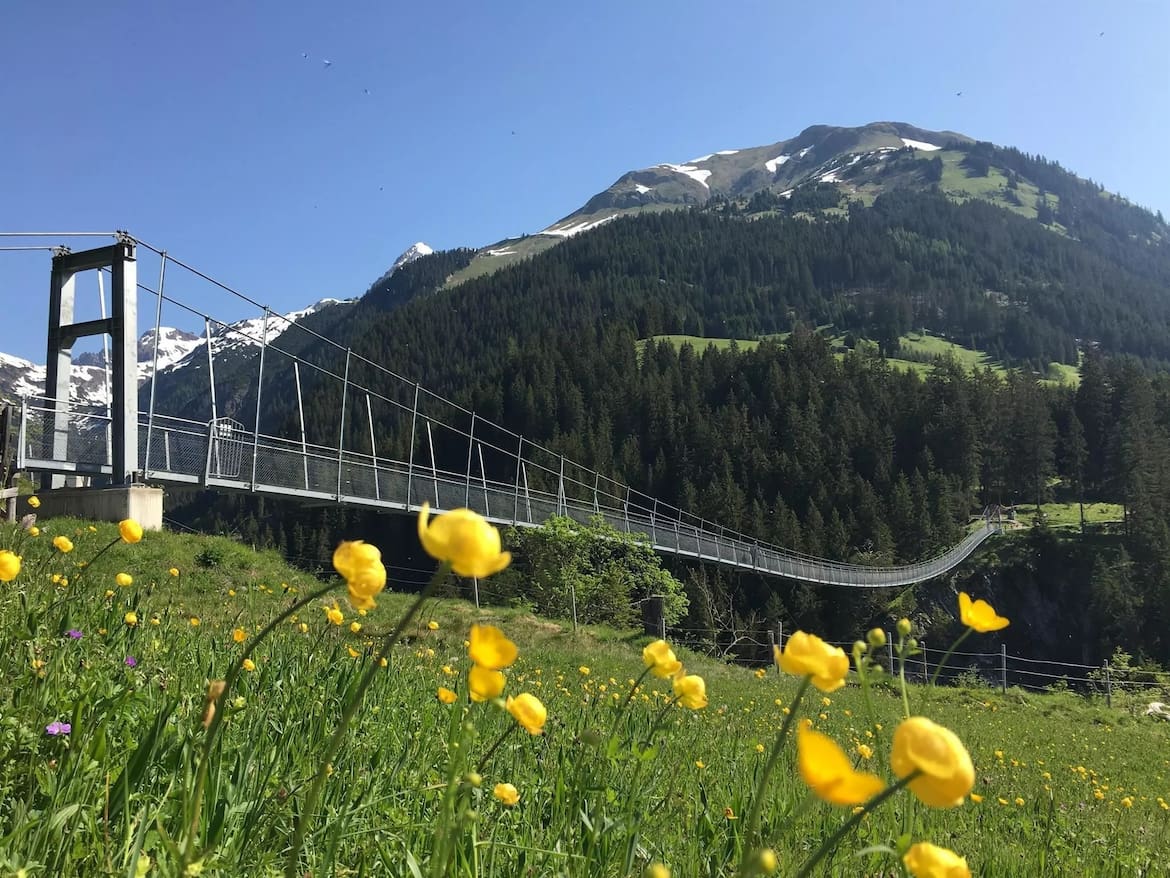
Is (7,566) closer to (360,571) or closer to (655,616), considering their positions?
(360,571)

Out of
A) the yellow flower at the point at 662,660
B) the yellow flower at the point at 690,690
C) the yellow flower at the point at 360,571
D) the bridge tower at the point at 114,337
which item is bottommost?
the yellow flower at the point at 690,690

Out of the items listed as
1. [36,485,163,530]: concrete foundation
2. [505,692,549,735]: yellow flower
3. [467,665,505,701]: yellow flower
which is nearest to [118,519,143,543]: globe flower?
[505,692,549,735]: yellow flower

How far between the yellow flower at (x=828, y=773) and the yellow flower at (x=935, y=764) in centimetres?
7

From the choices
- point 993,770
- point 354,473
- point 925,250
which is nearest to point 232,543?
point 354,473

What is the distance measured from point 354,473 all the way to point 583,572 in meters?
6.46

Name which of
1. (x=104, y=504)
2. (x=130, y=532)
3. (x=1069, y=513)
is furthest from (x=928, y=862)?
(x=1069, y=513)

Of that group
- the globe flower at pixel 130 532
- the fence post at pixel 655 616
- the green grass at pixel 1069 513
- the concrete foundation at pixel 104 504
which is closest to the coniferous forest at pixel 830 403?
the green grass at pixel 1069 513

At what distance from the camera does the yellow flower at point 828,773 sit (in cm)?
40

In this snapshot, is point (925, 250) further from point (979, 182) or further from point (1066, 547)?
point (1066, 547)

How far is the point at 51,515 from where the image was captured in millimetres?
10234

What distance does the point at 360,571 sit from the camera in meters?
0.69

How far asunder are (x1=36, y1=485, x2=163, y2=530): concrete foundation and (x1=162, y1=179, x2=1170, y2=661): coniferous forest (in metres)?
9.21

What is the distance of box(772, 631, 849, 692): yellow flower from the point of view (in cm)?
57

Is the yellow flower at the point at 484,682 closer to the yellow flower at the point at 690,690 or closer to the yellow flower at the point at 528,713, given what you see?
the yellow flower at the point at 528,713
